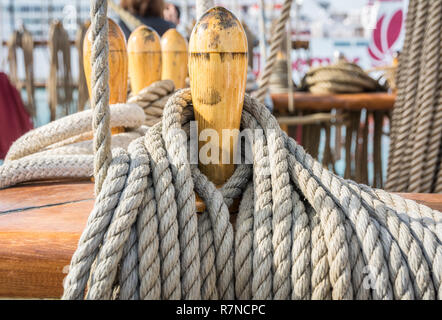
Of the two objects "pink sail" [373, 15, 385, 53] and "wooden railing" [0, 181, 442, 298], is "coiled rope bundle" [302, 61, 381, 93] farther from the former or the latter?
"pink sail" [373, 15, 385, 53]

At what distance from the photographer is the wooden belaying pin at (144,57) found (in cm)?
132

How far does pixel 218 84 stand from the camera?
71 cm

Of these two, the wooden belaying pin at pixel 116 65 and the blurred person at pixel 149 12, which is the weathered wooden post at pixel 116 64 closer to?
the wooden belaying pin at pixel 116 65

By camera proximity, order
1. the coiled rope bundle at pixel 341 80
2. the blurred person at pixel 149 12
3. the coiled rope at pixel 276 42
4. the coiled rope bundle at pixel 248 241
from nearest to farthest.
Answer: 1. the coiled rope bundle at pixel 248 241
2. the coiled rope at pixel 276 42
3. the blurred person at pixel 149 12
4. the coiled rope bundle at pixel 341 80

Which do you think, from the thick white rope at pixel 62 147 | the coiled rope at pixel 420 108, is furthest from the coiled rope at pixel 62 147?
the coiled rope at pixel 420 108

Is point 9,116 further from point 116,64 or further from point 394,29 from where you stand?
point 394,29

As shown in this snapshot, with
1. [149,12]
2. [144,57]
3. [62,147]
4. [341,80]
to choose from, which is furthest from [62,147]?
[341,80]

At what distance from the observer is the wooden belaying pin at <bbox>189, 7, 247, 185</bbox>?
27.6 inches

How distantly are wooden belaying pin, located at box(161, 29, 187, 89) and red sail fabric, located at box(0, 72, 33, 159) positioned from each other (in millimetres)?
1913

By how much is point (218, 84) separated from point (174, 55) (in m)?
0.82

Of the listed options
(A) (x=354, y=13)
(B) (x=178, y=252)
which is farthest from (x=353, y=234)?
(A) (x=354, y=13)

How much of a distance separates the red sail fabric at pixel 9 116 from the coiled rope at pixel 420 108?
2457 mm

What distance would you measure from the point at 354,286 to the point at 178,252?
0.23 metres
